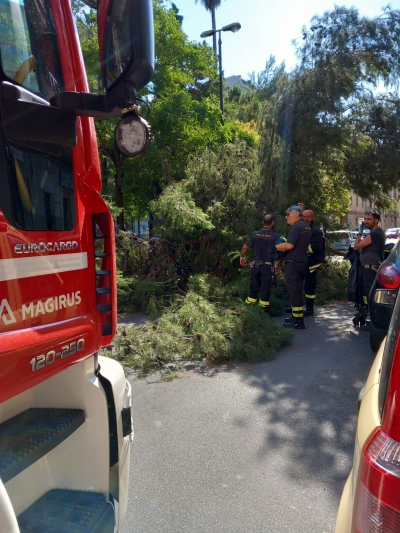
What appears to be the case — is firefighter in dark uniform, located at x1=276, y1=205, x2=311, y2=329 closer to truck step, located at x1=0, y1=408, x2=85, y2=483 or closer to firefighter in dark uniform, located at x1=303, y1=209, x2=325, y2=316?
firefighter in dark uniform, located at x1=303, y1=209, x2=325, y2=316

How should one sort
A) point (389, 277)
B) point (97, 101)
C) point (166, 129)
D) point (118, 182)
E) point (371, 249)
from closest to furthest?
point (97, 101), point (389, 277), point (371, 249), point (166, 129), point (118, 182)

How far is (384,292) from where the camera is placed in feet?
12.0

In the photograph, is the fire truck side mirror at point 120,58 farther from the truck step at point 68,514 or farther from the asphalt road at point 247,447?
the asphalt road at point 247,447

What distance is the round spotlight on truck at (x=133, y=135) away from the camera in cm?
204

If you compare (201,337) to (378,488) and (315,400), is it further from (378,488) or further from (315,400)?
(378,488)

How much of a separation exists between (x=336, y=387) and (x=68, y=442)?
3.23 meters

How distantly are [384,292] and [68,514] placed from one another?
9.44 ft

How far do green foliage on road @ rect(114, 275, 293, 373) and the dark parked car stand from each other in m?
1.17

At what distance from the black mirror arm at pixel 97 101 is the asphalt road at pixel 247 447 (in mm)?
2349

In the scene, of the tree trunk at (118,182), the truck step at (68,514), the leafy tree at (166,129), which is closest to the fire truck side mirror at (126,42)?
the truck step at (68,514)

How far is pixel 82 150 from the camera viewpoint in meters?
2.15

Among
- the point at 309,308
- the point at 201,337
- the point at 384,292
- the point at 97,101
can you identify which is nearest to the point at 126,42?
the point at 97,101

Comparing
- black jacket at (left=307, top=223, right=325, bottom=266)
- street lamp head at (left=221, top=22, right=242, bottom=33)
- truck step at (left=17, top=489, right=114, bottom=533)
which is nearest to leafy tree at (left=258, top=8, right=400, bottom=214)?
black jacket at (left=307, top=223, right=325, bottom=266)

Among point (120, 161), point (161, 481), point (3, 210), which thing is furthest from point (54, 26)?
point (120, 161)
